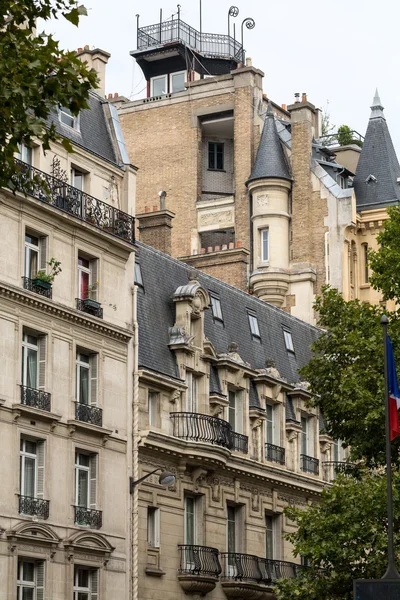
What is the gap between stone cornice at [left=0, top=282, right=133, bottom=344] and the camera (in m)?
40.3

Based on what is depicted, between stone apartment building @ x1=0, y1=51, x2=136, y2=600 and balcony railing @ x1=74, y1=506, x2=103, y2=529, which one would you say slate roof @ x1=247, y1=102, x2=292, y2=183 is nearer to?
stone apartment building @ x1=0, y1=51, x2=136, y2=600

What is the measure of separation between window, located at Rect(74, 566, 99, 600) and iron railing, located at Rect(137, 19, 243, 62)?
42.3 m

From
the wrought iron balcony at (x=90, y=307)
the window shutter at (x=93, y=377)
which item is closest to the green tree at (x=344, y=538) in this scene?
the window shutter at (x=93, y=377)

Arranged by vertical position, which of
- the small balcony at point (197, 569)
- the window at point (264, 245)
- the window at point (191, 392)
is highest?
the window at point (264, 245)

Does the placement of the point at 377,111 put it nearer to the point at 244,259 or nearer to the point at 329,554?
the point at 244,259

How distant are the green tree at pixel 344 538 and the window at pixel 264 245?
2836cm

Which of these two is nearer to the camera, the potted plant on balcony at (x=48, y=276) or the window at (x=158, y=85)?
the potted plant on balcony at (x=48, y=276)

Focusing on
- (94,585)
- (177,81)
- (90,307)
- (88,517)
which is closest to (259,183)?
(177,81)

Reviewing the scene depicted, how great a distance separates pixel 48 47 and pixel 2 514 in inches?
651

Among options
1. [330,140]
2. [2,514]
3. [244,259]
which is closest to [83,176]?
[2,514]

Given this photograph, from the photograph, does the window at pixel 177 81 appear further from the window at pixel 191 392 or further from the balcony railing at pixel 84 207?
the balcony railing at pixel 84 207

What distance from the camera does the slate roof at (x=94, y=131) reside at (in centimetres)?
4528

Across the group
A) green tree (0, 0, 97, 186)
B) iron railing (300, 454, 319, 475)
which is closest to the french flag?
green tree (0, 0, 97, 186)

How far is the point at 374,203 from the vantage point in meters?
74.4
